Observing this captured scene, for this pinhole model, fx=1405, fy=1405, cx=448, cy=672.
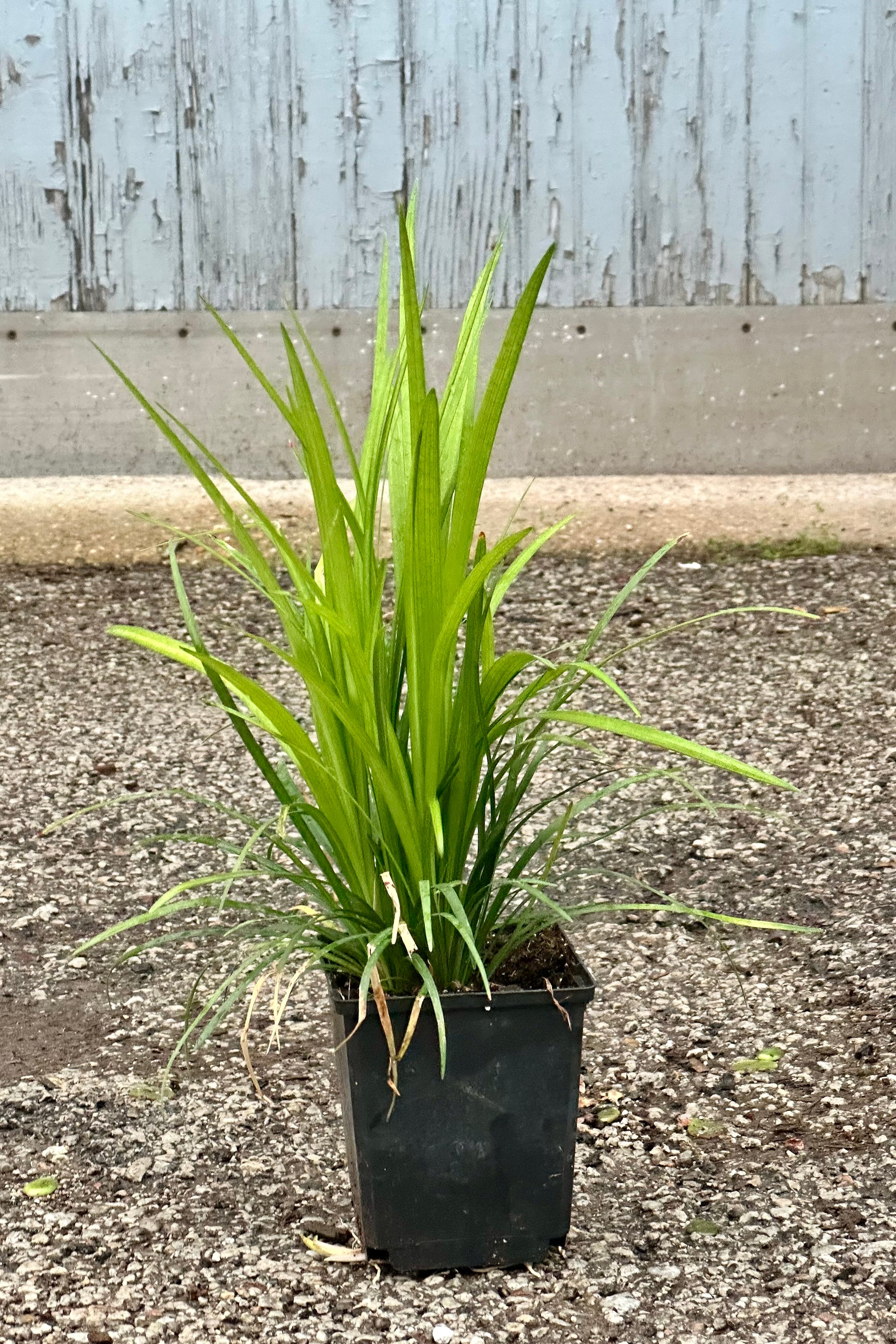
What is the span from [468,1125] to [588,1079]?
23.9 inches

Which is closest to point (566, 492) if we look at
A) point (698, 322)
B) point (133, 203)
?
point (698, 322)

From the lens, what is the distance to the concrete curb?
4902mm

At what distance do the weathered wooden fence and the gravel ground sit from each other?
1833 millimetres

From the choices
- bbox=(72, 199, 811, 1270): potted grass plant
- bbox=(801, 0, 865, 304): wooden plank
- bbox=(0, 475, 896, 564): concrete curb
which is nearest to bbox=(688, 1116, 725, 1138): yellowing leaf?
bbox=(72, 199, 811, 1270): potted grass plant

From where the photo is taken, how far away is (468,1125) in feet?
5.60

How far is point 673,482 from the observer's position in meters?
5.32

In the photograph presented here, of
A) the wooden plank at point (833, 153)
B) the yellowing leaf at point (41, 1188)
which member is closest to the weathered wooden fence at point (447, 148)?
the wooden plank at point (833, 153)

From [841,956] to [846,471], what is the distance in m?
3.21

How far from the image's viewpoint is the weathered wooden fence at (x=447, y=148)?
5.00 m

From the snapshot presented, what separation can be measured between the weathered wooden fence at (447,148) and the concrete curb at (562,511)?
0.67m

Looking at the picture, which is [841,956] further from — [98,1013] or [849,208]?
[849,208]

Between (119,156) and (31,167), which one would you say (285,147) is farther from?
(31,167)

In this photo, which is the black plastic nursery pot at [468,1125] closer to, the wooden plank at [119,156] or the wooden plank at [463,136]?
the wooden plank at [463,136]

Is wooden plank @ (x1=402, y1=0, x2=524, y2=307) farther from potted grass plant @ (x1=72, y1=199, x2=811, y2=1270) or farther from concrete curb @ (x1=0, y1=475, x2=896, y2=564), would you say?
potted grass plant @ (x1=72, y1=199, x2=811, y2=1270)
